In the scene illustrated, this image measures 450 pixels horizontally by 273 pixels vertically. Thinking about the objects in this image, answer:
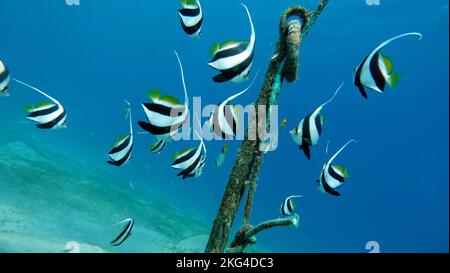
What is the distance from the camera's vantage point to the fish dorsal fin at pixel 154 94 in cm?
217

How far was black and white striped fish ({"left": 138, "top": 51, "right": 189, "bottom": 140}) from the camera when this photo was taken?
2.11 meters

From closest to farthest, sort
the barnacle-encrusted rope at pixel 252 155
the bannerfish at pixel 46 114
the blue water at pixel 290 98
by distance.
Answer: the barnacle-encrusted rope at pixel 252 155 → the bannerfish at pixel 46 114 → the blue water at pixel 290 98

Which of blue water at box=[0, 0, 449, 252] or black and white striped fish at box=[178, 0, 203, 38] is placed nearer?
black and white striped fish at box=[178, 0, 203, 38]

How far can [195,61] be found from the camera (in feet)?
294

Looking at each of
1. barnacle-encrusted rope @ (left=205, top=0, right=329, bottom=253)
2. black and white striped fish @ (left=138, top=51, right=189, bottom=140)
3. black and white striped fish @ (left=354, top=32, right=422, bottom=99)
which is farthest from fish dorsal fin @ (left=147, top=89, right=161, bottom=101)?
black and white striped fish @ (left=354, top=32, right=422, bottom=99)

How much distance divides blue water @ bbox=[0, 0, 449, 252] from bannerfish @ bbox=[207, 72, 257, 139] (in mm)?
1397

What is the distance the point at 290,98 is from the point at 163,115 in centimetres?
7499

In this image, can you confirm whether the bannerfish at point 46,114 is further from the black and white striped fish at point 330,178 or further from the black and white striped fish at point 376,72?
the black and white striped fish at point 376,72

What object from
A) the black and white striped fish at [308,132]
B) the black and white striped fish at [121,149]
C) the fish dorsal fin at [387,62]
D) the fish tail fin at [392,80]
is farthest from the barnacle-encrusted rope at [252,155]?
the black and white striped fish at [121,149]

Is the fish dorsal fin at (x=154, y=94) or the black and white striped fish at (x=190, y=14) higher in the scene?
the black and white striped fish at (x=190, y=14)

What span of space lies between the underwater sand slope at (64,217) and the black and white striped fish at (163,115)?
4541 mm

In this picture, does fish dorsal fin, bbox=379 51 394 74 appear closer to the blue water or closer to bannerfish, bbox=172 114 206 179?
the blue water
